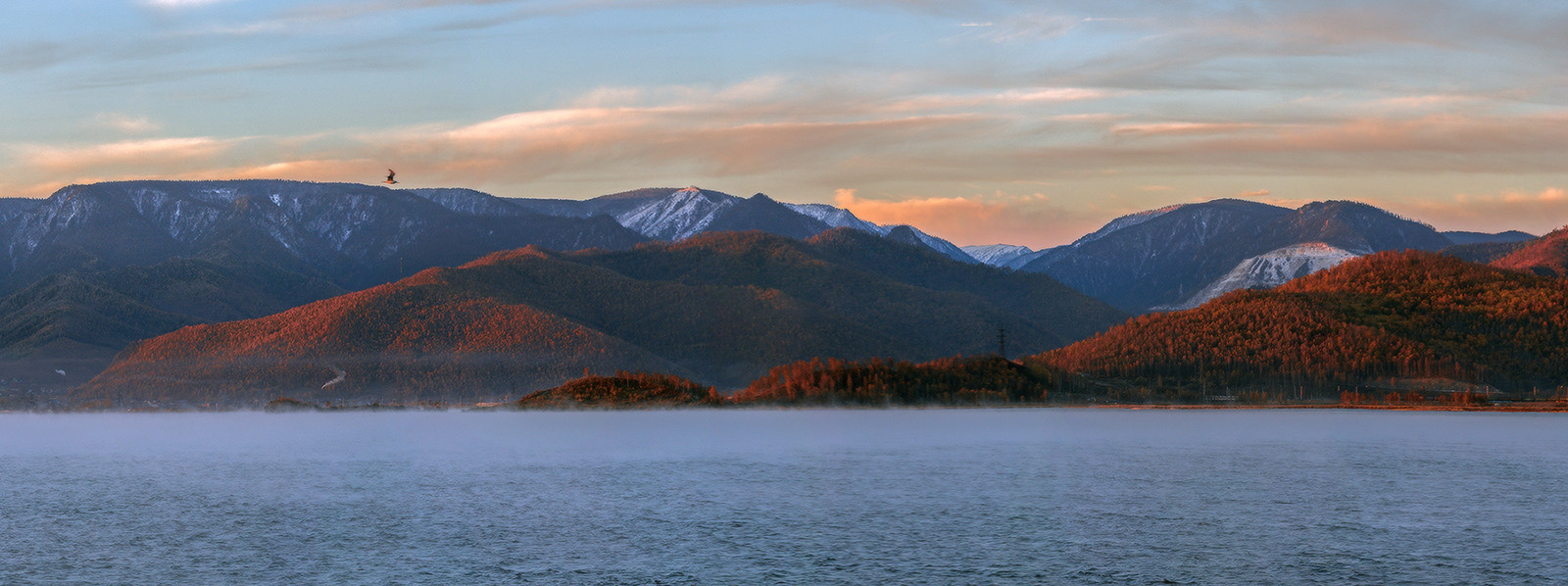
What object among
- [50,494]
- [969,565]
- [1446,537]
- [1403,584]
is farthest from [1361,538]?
[50,494]

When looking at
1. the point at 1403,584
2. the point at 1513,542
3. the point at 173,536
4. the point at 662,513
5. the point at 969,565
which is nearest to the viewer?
the point at 1403,584

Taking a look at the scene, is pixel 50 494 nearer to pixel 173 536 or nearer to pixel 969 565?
pixel 173 536

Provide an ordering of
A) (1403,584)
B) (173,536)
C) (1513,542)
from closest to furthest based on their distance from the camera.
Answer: (1403,584)
(1513,542)
(173,536)

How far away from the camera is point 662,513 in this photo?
454 ft

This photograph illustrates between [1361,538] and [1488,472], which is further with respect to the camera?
[1488,472]

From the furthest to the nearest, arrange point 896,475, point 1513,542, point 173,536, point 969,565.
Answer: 1. point 896,475
2. point 173,536
3. point 1513,542
4. point 969,565

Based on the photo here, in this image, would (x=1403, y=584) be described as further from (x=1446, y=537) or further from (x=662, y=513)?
(x=662, y=513)

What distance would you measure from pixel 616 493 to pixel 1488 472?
346ft

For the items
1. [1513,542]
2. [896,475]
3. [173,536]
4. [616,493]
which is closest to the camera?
[1513,542]

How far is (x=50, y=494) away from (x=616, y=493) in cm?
6099

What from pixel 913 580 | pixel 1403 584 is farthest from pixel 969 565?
pixel 1403 584

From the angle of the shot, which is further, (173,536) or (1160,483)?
(1160,483)

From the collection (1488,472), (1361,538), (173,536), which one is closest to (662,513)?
(173,536)

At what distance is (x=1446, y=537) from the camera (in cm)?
11650
